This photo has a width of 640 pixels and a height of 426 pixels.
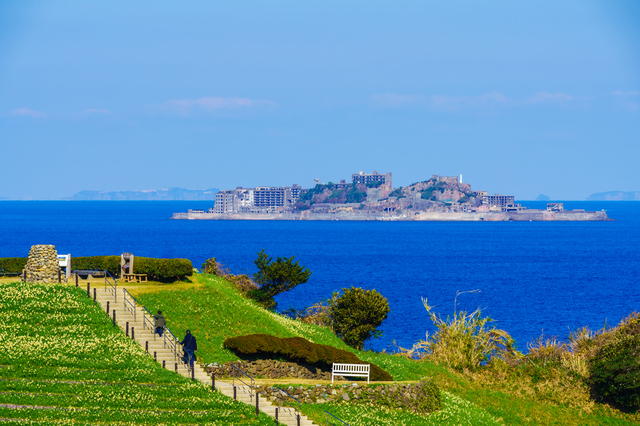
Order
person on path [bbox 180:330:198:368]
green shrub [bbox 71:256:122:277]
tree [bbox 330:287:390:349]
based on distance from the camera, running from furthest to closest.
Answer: tree [bbox 330:287:390:349], green shrub [bbox 71:256:122:277], person on path [bbox 180:330:198:368]

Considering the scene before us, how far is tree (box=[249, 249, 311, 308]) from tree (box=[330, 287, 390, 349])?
16.6 ft

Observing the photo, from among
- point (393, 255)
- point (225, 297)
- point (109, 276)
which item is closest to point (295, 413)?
point (225, 297)

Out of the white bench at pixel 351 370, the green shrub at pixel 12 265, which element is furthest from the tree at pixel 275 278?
the white bench at pixel 351 370

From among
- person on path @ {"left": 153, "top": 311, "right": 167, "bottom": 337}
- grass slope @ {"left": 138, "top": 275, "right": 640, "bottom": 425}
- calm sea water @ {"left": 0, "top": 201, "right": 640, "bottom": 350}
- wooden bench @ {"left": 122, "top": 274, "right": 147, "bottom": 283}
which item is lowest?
calm sea water @ {"left": 0, "top": 201, "right": 640, "bottom": 350}

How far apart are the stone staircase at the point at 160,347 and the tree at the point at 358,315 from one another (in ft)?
43.8

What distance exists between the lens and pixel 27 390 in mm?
20469

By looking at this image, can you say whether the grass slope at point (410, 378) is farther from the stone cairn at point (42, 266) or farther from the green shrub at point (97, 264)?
the green shrub at point (97, 264)

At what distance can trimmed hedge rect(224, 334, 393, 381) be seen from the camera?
1072 inches

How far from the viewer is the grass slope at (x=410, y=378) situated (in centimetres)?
2633

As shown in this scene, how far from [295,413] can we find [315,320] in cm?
2112

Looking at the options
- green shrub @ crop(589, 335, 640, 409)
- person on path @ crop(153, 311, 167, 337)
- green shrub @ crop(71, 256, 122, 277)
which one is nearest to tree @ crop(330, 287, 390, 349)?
green shrub @ crop(589, 335, 640, 409)

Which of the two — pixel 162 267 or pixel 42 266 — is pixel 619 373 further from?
pixel 42 266

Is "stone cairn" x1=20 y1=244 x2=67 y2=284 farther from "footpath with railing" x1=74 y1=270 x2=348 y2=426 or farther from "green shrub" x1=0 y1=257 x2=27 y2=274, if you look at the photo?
"green shrub" x1=0 y1=257 x2=27 y2=274

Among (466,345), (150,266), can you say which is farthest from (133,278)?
(466,345)
